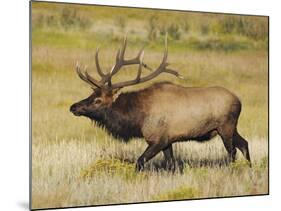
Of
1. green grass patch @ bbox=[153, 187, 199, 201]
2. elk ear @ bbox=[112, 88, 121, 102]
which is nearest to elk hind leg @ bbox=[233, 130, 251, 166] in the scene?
green grass patch @ bbox=[153, 187, 199, 201]

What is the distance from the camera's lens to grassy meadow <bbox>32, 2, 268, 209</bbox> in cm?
507

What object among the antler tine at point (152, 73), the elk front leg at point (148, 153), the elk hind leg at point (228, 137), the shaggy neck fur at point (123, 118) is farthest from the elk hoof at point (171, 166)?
the antler tine at point (152, 73)

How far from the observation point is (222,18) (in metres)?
5.72

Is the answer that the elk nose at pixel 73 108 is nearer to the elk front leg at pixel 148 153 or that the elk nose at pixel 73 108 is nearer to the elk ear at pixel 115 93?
the elk ear at pixel 115 93

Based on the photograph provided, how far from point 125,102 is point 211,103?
2.51 ft

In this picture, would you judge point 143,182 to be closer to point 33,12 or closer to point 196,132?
point 196,132

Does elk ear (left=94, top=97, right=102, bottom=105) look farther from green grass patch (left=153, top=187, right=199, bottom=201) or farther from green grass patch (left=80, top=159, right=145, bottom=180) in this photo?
green grass patch (left=153, top=187, right=199, bottom=201)

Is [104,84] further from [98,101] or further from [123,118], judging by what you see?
[123,118]

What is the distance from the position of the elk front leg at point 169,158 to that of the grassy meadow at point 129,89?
0.14 ft

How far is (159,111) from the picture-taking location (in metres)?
5.41

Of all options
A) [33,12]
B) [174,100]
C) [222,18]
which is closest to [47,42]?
[33,12]

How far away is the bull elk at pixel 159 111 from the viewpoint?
5.24 metres

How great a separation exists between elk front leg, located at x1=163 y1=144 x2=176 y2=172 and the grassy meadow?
0.14ft

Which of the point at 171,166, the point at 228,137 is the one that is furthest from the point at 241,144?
the point at 171,166
